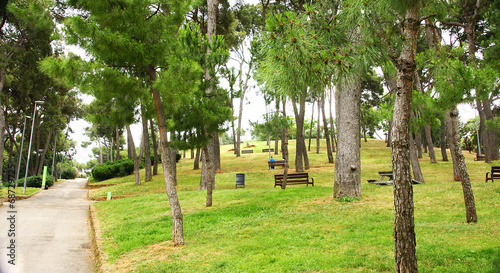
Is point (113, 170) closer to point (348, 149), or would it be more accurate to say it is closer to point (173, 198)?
point (348, 149)

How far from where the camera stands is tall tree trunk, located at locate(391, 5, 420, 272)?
13.0ft

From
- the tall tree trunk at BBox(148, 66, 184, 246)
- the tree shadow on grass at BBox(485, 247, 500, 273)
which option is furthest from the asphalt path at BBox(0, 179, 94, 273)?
the tree shadow on grass at BBox(485, 247, 500, 273)

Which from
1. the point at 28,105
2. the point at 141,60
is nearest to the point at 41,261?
the point at 141,60

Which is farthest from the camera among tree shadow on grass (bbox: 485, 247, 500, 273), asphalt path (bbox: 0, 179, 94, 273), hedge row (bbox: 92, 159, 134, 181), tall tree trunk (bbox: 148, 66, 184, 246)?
hedge row (bbox: 92, 159, 134, 181)

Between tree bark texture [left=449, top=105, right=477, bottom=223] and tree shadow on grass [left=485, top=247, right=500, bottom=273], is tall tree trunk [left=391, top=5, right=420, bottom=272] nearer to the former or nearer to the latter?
tree shadow on grass [left=485, top=247, right=500, bottom=273]

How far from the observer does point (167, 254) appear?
6.83 metres

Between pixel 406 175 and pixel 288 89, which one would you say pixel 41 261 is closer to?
pixel 288 89

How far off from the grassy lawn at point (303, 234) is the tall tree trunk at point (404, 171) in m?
0.93

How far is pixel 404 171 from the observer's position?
13.4 feet

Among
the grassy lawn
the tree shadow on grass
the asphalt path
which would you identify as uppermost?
the tree shadow on grass

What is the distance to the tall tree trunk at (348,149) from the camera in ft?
34.7

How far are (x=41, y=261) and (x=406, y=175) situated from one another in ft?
23.6

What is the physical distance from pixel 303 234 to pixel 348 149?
4.49m

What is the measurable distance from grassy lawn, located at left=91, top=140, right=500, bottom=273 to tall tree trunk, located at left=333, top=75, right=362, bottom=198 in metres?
0.53
